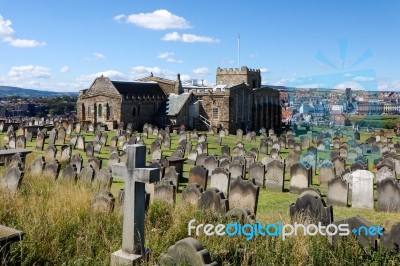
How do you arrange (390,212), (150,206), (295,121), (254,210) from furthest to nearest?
1. (295,121)
2. (390,212)
3. (254,210)
4. (150,206)

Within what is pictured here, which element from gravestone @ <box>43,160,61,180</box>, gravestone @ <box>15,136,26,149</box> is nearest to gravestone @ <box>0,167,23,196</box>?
gravestone @ <box>43,160,61,180</box>

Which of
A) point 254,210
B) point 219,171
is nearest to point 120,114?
point 219,171

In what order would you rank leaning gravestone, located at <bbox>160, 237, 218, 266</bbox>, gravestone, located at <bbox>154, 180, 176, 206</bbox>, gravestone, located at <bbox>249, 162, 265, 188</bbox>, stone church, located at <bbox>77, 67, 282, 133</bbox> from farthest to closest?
stone church, located at <bbox>77, 67, 282, 133</bbox> < gravestone, located at <bbox>249, 162, 265, 188</bbox> < gravestone, located at <bbox>154, 180, 176, 206</bbox> < leaning gravestone, located at <bbox>160, 237, 218, 266</bbox>

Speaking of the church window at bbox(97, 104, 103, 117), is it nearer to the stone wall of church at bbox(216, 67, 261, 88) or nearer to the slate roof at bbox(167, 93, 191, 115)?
the slate roof at bbox(167, 93, 191, 115)

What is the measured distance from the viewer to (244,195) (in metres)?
11.9

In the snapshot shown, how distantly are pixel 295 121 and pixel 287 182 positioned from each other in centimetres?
4443

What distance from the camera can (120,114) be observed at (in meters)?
44.3

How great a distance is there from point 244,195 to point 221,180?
8.37 feet

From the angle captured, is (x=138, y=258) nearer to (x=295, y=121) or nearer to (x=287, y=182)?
(x=287, y=182)

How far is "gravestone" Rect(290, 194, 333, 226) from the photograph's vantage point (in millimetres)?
8984

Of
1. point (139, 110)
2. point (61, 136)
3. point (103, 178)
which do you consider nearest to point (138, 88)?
point (139, 110)

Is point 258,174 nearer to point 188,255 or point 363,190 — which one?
point 363,190

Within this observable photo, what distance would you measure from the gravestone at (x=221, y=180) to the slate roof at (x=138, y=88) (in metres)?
32.8

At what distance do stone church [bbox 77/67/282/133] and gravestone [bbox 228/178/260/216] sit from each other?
32.9 m
